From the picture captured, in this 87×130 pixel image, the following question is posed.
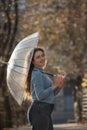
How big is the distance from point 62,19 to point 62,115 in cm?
2710

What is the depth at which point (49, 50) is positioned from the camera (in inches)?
934

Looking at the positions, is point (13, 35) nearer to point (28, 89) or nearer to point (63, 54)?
point (63, 54)

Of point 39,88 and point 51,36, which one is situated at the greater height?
point 51,36

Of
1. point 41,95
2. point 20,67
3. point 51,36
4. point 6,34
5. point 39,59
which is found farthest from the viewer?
point 51,36

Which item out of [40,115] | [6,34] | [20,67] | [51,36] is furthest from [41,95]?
[51,36]

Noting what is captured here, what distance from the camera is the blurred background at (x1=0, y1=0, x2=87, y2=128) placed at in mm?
16375

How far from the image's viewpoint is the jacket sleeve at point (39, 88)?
6410mm

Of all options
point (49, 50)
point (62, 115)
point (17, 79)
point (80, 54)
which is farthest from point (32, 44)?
point (62, 115)

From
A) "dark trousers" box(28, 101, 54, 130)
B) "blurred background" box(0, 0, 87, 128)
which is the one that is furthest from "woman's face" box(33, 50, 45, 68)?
"blurred background" box(0, 0, 87, 128)

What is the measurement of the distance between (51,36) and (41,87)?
52.5 ft

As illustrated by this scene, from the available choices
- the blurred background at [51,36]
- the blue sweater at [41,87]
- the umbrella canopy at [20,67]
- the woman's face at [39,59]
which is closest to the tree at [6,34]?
the blurred background at [51,36]

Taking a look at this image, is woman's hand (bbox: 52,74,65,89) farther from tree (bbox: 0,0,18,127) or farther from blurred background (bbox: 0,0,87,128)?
blurred background (bbox: 0,0,87,128)

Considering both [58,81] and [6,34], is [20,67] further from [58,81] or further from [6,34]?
[6,34]

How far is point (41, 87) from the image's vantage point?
6.46 m
